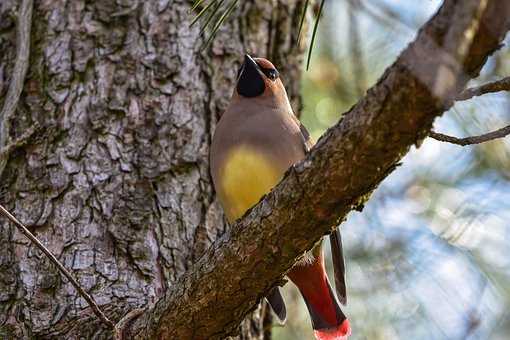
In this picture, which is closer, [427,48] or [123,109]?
[427,48]

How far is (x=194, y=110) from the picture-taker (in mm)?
3740

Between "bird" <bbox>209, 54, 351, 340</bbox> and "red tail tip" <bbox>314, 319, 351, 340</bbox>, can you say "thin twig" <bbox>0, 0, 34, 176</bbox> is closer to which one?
"bird" <bbox>209, 54, 351, 340</bbox>

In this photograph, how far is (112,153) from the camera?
3.48 m

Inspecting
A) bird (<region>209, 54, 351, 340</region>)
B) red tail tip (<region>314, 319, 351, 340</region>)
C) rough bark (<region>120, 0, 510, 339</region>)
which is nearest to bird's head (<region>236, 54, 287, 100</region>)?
bird (<region>209, 54, 351, 340</region>)

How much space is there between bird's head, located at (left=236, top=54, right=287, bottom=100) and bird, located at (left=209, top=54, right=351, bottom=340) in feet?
0.40

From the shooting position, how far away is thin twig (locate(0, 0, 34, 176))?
3459mm

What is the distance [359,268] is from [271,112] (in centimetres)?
142

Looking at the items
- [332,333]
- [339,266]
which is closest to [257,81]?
[339,266]

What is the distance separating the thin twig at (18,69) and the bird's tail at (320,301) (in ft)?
4.09

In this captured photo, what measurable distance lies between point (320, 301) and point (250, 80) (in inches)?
38.7

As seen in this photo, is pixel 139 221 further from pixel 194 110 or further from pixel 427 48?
pixel 427 48

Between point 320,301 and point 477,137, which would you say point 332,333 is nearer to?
point 320,301

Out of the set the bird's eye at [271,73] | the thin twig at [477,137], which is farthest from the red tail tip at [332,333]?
the thin twig at [477,137]

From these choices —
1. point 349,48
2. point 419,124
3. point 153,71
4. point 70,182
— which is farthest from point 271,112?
point 419,124
